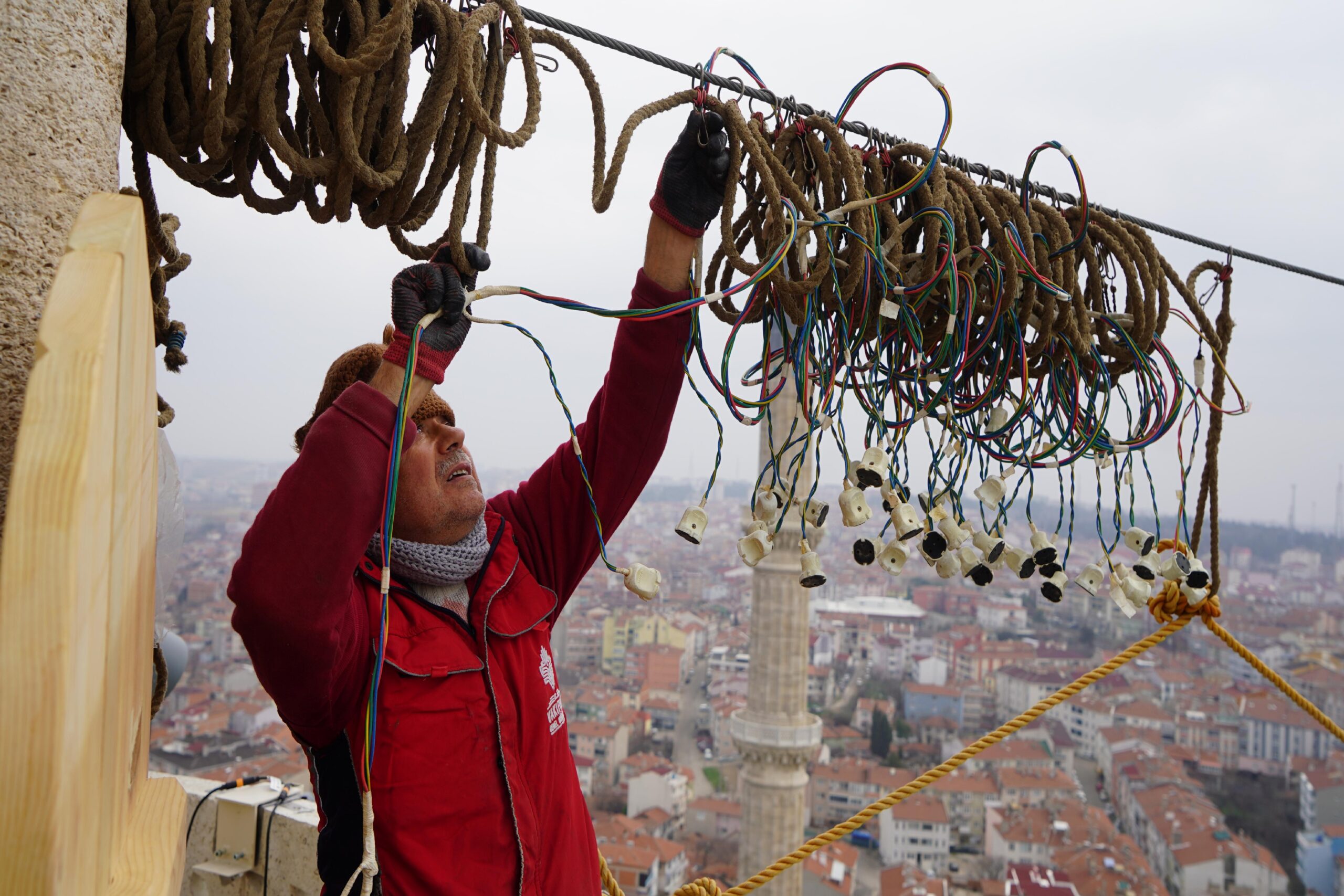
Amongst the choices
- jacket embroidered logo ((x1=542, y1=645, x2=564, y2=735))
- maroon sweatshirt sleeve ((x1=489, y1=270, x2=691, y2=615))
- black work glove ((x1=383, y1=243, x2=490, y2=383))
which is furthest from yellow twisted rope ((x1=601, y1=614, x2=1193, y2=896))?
black work glove ((x1=383, y1=243, x2=490, y2=383))

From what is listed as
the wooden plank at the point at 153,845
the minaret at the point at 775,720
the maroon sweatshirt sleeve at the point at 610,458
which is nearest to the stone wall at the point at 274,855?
the maroon sweatshirt sleeve at the point at 610,458

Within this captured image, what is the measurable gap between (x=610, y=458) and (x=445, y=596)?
34 cm

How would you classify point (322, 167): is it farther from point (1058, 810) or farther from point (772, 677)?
point (1058, 810)

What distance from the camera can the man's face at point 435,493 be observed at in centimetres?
131

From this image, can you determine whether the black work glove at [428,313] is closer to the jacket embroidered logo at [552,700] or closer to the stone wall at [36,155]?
the stone wall at [36,155]

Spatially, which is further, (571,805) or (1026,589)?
(1026,589)

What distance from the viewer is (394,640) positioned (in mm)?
1209

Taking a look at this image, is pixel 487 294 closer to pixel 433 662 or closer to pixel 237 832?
pixel 433 662

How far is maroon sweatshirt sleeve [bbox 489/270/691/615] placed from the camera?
1.40m

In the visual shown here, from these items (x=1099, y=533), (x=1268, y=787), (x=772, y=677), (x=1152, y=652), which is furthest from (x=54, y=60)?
(x=1152, y=652)

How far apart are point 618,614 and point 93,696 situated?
28978mm

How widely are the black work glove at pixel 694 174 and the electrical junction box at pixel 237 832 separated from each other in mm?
2363

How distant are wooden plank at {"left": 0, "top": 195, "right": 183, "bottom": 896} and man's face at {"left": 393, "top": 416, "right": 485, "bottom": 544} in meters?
0.61

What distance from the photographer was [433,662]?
1.20 metres
